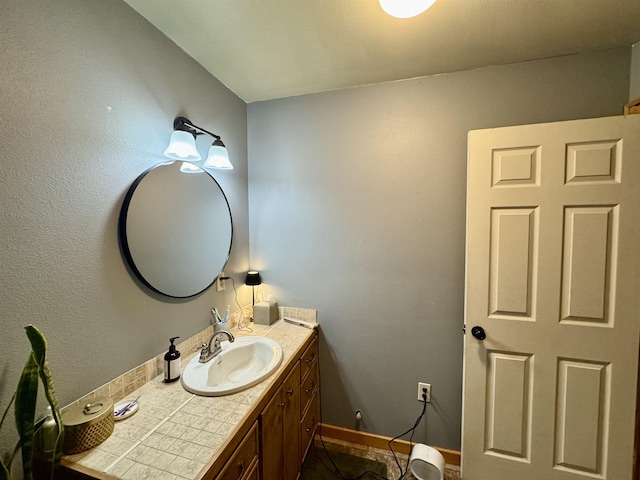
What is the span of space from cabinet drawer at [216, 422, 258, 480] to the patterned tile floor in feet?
3.33

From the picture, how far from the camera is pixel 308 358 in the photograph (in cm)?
162

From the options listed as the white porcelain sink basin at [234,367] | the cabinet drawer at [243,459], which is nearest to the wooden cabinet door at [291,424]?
the white porcelain sink basin at [234,367]

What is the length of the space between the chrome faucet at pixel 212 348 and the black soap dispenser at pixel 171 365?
12 cm

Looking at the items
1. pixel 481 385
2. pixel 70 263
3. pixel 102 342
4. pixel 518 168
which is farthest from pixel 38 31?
pixel 481 385

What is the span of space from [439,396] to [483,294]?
757 mm

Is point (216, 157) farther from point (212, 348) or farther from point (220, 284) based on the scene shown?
point (212, 348)

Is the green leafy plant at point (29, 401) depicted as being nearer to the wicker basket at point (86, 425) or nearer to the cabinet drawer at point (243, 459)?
the wicker basket at point (86, 425)

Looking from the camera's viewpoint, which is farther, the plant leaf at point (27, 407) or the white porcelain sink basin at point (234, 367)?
the white porcelain sink basin at point (234, 367)

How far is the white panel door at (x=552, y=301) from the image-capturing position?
4.01 ft

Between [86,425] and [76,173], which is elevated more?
[76,173]

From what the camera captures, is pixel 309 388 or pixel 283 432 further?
pixel 309 388

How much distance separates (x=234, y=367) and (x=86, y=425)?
0.71 meters

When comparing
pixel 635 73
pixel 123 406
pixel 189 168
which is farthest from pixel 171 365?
pixel 635 73

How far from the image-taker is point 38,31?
2.67ft
